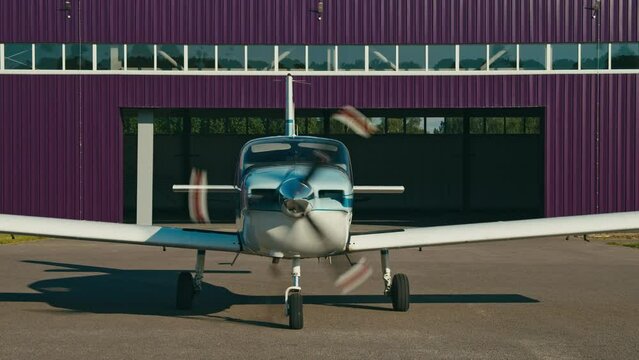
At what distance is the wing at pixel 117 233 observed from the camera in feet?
40.3

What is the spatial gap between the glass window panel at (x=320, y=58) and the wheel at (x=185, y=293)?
1797 centimetres

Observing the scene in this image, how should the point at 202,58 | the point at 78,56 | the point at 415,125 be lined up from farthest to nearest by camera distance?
the point at 415,125 → the point at 202,58 → the point at 78,56

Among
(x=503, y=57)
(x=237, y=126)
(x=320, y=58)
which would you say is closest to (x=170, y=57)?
(x=320, y=58)

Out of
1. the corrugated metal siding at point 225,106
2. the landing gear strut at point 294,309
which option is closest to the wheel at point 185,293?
the landing gear strut at point 294,309

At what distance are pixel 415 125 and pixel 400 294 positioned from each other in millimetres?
37302

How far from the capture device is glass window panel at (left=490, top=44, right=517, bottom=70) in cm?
2973

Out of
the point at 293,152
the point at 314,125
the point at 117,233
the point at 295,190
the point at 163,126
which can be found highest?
the point at 163,126

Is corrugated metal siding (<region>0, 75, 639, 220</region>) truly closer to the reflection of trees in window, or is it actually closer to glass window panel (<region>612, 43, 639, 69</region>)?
glass window panel (<region>612, 43, 639, 69</region>)

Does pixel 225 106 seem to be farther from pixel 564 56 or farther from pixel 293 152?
pixel 293 152

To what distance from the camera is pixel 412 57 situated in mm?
29922

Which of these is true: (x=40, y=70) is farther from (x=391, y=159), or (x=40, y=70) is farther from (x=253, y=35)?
(x=391, y=159)

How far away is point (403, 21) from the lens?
2972 centimetres

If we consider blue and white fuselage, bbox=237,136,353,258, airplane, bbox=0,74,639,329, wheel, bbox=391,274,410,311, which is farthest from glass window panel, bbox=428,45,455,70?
blue and white fuselage, bbox=237,136,353,258

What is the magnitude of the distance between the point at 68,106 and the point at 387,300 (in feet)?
60.6
